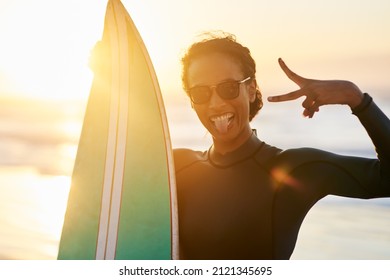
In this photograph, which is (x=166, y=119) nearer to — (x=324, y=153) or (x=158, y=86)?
(x=158, y=86)

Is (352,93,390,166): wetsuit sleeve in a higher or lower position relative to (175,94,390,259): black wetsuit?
higher

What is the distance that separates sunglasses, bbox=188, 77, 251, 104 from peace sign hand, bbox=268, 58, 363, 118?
1.36 ft

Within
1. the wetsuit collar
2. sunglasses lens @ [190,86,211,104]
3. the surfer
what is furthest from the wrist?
sunglasses lens @ [190,86,211,104]

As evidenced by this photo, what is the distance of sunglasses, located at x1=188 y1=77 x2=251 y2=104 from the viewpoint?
355cm

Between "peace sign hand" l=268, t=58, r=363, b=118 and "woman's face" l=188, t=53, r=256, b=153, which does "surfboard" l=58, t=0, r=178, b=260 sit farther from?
"peace sign hand" l=268, t=58, r=363, b=118

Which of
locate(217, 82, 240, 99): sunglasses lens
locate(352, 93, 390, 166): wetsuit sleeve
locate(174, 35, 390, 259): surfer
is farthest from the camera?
locate(217, 82, 240, 99): sunglasses lens

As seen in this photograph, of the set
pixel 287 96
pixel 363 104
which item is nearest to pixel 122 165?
pixel 287 96

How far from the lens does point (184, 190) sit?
3.78 meters

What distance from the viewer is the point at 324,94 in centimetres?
315

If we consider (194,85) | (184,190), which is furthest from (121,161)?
(194,85)

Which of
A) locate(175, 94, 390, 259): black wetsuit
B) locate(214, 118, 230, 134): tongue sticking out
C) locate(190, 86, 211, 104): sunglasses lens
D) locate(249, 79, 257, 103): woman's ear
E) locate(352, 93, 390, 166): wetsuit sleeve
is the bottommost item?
locate(175, 94, 390, 259): black wetsuit

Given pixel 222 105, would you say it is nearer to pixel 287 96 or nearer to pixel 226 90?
pixel 226 90

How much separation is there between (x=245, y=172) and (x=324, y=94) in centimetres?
72

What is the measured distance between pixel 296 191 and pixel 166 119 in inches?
38.3
